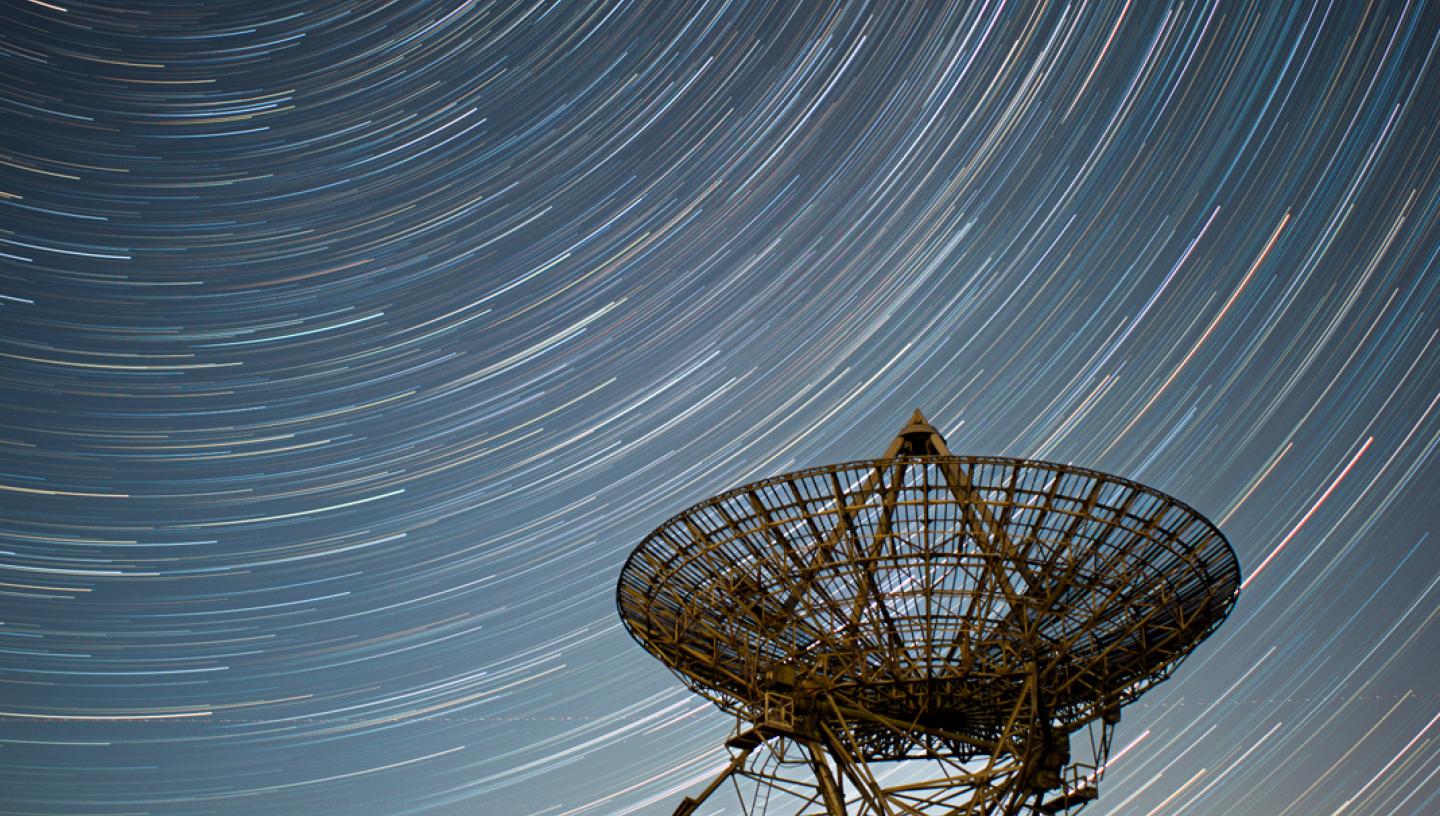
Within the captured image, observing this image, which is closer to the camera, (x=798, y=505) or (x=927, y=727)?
(x=798, y=505)

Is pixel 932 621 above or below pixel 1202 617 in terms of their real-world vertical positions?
above

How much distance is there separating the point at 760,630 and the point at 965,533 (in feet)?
12.0

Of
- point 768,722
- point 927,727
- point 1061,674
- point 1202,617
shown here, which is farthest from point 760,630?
point 1202,617

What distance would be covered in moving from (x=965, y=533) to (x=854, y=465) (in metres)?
2.17

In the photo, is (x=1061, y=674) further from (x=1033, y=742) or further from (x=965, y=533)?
(x=965, y=533)

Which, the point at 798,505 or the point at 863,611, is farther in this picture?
the point at 863,611

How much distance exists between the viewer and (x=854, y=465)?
21922 millimetres

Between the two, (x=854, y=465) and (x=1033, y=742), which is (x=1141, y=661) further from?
(x=854, y=465)

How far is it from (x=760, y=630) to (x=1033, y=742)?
454cm

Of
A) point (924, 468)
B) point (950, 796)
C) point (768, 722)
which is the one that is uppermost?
point (924, 468)

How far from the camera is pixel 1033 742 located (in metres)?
22.8

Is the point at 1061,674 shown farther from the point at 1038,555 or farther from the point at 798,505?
the point at 798,505

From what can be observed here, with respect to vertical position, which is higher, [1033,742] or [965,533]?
[965,533]

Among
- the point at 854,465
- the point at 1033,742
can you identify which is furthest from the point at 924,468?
the point at 1033,742
